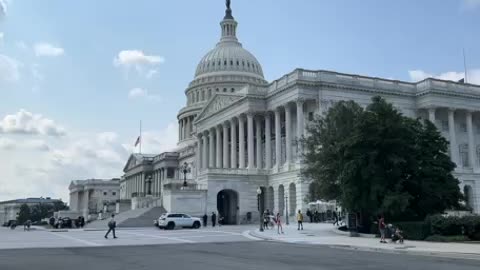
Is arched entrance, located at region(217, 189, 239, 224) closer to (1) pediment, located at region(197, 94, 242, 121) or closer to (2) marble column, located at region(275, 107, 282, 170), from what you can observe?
(2) marble column, located at region(275, 107, 282, 170)

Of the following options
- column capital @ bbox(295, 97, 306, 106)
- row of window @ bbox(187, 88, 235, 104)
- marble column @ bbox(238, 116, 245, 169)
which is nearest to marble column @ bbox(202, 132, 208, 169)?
marble column @ bbox(238, 116, 245, 169)

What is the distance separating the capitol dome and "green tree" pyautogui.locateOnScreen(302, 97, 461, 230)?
326ft

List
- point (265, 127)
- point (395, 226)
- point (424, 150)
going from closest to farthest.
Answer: point (395, 226), point (424, 150), point (265, 127)

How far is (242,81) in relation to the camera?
138 meters

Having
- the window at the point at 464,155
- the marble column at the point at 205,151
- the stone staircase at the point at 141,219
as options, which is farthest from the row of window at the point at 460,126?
the stone staircase at the point at 141,219

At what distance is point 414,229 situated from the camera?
118 ft

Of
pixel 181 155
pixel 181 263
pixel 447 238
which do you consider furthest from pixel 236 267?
pixel 181 155

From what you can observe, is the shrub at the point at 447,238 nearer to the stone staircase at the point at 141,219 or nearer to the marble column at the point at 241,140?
the stone staircase at the point at 141,219

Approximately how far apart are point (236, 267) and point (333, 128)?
2803 cm

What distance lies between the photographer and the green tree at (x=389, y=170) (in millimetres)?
39188

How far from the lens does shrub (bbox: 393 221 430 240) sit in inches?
1395

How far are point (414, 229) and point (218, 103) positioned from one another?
6483 cm

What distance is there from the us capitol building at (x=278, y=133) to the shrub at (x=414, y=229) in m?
29.1

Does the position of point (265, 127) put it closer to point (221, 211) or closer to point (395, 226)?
point (221, 211)
